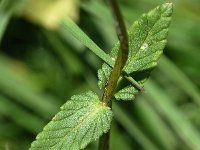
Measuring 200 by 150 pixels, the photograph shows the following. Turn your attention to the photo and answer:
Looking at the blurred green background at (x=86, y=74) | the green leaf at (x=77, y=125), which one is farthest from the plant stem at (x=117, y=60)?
the blurred green background at (x=86, y=74)

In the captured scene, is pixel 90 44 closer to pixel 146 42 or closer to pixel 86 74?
pixel 146 42

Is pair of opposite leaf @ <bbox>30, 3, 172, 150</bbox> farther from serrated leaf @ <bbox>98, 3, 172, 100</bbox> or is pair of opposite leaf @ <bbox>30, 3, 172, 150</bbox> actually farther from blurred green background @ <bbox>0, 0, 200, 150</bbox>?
blurred green background @ <bbox>0, 0, 200, 150</bbox>

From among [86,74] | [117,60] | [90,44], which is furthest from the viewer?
[86,74]

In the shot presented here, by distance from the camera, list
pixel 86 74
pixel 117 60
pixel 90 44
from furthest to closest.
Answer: pixel 86 74
pixel 90 44
pixel 117 60

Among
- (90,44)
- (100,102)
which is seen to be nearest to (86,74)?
(90,44)

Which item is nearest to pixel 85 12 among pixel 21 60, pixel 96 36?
pixel 96 36

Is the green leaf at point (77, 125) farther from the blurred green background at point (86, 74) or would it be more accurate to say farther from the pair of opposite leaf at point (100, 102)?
the blurred green background at point (86, 74)

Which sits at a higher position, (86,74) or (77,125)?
(86,74)

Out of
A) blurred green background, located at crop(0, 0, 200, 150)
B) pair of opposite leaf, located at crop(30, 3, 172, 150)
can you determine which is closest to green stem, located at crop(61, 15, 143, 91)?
pair of opposite leaf, located at crop(30, 3, 172, 150)
